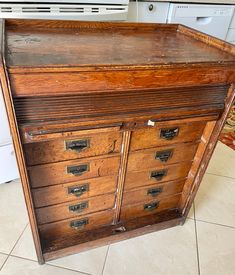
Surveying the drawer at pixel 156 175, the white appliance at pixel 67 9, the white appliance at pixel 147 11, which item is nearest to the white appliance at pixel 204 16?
the white appliance at pixel 147 11

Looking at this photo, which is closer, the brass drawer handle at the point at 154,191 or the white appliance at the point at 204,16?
the brass drawer handle at the point at 154,191

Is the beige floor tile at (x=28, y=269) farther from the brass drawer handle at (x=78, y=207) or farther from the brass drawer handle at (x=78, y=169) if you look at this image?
the brass drawer handle at (x=78, y=169)

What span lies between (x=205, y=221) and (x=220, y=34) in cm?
120

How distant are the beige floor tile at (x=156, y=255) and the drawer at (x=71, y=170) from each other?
1.41ft

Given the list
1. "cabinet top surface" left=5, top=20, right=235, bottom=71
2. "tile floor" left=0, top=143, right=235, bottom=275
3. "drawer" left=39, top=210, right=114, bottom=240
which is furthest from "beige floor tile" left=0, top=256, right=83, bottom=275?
"cabinet top surface" left=5, top=20, right=235, bottom=71

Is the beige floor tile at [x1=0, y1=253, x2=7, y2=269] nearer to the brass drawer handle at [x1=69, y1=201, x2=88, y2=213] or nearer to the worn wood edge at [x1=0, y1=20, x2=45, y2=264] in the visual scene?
the worn wood edge at [x1=0, y1=20, x2=45, y2=264]

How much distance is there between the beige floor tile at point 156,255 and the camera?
1030 millimetres

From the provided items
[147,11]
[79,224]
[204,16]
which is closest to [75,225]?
[79,224]

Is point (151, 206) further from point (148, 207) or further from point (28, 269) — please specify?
point (28, 269)

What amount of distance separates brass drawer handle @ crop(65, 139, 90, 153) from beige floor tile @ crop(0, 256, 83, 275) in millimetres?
563

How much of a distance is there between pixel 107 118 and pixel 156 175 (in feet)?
1.30

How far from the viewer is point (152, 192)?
3.47 feet

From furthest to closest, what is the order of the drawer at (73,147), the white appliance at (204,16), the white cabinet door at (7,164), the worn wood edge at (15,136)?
1. the white appliance at (204,16)
2. the white cabinet door at (7,164)
3. the drawer at (73,147)
4. the worn wood edge at (15,136)

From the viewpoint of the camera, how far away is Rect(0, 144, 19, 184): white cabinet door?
48.6 inches
